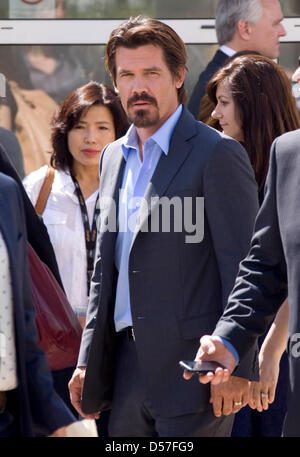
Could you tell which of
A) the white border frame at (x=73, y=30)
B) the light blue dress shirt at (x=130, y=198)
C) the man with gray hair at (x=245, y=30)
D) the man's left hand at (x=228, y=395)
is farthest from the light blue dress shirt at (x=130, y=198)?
the white border frame at (x=73, y=30)

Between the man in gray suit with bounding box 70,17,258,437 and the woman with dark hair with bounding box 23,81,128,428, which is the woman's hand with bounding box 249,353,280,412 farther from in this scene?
the woman with dark hair with bounding box 23,81,128,428

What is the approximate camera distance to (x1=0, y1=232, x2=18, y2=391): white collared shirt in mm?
2822

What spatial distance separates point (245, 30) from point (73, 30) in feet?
3.82

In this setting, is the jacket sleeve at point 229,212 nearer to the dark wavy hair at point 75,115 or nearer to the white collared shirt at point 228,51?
the dark wavy hair at point 75,115

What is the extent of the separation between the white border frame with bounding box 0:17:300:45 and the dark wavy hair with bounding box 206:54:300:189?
1909mm

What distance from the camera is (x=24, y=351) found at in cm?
286

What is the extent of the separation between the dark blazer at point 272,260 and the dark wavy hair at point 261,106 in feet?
4.82

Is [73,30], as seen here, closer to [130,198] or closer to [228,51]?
[228,51]

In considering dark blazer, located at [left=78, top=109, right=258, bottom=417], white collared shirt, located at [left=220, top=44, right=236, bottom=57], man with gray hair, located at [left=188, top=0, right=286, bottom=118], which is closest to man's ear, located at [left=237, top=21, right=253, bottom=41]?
man with gray hair, located at [left=188, top=0, right=286, bottom=118]

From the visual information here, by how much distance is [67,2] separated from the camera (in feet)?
22.0

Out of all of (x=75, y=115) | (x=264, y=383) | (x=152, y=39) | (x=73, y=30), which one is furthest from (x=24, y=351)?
(x=73, y=30)
